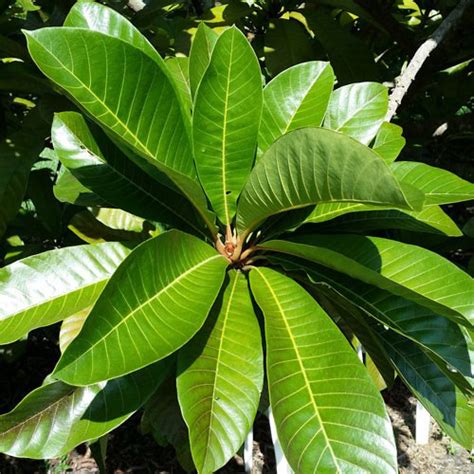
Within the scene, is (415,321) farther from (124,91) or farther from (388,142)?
(124,91)

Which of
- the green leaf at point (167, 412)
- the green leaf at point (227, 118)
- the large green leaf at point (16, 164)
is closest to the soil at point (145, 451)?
the large green leaf at point (16, 164)

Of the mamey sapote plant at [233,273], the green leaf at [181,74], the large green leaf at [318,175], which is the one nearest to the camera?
the large green leaf at [318,175]

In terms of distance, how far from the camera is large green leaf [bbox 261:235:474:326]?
0.96 meters

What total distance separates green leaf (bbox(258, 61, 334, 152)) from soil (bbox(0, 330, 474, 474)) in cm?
175

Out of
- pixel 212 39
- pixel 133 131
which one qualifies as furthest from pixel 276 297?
pixel 212 39

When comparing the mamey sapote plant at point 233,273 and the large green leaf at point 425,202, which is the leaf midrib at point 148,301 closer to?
the mamey sapote plant at point 233,273

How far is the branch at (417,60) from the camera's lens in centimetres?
142

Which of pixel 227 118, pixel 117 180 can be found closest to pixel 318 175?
pixel 227 118

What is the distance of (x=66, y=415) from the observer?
1060 millimetres

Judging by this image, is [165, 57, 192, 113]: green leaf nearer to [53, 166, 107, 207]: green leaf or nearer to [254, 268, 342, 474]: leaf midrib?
[53, 166, 107, 207]: green leaf

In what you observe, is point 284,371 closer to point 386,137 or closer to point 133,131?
point 133,131

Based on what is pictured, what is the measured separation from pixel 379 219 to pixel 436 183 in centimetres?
13

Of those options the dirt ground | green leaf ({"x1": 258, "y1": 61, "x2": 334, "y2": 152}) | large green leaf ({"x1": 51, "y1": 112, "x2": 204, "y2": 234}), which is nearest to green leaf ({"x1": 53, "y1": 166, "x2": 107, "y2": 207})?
large green leaf ({"x1": 51, "y1": 112, "x2": 204, "y2": 234})

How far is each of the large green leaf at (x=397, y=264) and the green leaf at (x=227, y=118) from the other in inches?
5.7
